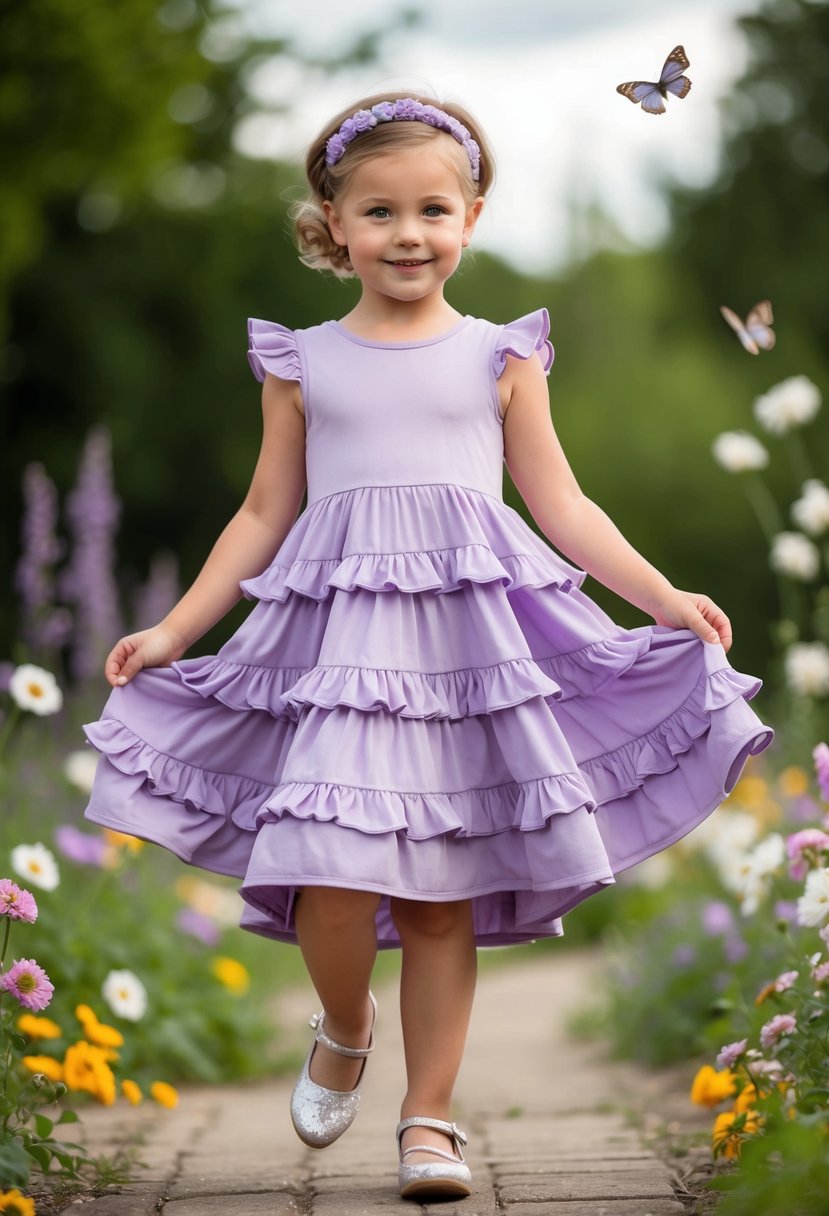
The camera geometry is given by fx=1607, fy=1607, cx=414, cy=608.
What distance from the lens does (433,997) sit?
8.59 ft

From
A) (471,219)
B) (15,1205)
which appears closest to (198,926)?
(471,219)

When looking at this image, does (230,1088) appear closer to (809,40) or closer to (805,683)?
(805,683)

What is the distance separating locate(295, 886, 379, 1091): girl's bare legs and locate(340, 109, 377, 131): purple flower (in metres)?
1.29

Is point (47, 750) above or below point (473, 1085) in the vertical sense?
above

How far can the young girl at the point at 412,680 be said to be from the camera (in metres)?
2.50

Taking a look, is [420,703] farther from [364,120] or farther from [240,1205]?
[364,120]

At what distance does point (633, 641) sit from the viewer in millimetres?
2719

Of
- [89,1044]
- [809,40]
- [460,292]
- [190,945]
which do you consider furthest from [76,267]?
[89,1044]

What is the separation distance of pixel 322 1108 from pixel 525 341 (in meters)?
1.35

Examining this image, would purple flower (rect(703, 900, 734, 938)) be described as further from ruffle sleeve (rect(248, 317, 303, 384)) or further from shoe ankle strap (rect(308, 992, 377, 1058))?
ruffle sleeve (rect(248, 317, 303, 384))

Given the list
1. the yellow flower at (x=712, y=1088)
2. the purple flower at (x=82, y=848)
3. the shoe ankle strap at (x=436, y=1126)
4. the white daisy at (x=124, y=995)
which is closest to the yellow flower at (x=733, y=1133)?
the yellow flower at (x=712, y=1088)

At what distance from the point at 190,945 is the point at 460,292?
1483cm

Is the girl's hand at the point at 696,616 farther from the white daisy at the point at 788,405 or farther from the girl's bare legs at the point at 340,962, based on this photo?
the white daisy at the point at 788,405

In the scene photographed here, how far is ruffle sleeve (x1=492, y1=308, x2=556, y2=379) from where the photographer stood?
110 inches
